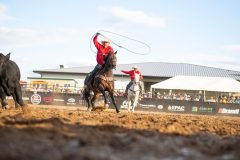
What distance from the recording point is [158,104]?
28875mm

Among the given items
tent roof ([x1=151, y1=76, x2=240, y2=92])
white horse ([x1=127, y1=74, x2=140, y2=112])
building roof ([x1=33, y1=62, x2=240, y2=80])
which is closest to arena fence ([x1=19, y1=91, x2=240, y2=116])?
white horse ([x1=127, y1=74, x2=140, y2=112])

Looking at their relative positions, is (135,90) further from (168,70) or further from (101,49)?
(168,70)

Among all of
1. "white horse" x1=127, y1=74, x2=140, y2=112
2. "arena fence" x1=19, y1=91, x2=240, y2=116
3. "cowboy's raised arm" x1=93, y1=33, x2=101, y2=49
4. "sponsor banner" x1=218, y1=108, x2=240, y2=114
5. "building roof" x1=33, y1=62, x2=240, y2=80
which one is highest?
"building roof" x1=33, y1=62, x2=240, y2=80

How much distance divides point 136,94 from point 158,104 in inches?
276

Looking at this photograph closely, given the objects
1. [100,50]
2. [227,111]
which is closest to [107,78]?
[100,50]

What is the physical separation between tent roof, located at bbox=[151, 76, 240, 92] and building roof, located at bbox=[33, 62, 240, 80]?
79.6 ft

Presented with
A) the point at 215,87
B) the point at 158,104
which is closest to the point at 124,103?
the point at 158,104

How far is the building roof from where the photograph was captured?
216 feet

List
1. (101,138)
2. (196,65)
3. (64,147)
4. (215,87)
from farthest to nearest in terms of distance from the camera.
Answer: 1. (196,65)
2. (215,87)
3. (101,138)
4. (64,147)

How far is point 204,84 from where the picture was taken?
126 ft

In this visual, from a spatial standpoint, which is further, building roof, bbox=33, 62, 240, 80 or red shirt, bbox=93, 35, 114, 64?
building roof, bbox=33, 62, 240, 80

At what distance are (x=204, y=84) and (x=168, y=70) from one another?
29.3 meters

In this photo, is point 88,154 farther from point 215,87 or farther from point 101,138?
point 215,87

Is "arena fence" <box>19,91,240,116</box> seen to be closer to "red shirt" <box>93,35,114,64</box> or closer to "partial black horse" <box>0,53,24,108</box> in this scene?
"red shirt" <box>93,35,114,64</box>
